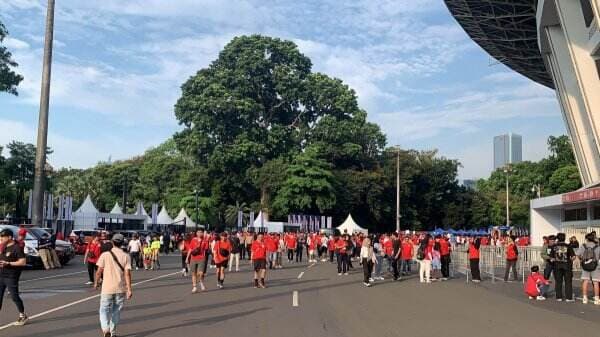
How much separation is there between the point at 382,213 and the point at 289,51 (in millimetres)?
21166

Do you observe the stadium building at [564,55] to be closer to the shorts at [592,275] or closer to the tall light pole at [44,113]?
the shorts at [592,275]

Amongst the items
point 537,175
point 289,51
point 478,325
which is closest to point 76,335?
point 478,325

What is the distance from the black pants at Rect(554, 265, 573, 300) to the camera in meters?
16.4

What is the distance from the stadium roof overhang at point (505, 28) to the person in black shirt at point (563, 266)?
1010 inches

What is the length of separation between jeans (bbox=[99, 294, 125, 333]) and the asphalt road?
68cm

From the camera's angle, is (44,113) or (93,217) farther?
(93,217)

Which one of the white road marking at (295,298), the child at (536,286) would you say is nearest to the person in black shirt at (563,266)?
the child at (536,286)

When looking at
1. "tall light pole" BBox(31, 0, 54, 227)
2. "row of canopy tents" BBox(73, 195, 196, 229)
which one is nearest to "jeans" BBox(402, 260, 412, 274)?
"tall light pole" BBox(31, 0, 54, 227)

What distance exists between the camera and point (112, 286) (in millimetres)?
9570

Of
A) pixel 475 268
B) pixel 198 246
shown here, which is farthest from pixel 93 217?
pixel 475 268

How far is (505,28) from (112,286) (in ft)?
128

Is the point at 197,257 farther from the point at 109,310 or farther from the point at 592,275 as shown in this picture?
the point at 592,275

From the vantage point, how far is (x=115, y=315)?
969 cm

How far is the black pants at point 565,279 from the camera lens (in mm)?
16391
